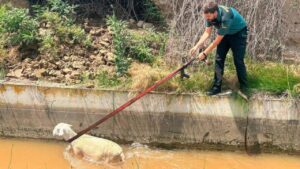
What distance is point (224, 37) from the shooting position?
666cm

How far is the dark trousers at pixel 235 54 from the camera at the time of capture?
21.6 feet

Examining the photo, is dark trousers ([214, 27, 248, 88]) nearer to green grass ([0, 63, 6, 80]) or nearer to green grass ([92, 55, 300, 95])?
green grass ([92, 55, 300, 95])

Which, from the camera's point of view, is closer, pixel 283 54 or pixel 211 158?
pixel 211 158

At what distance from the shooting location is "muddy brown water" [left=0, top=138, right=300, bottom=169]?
654cm

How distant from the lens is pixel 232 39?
21.6 feet

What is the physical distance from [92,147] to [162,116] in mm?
1165

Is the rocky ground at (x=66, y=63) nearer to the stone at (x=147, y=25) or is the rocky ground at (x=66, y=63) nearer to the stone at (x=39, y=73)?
the stone at (x=39, y=73)

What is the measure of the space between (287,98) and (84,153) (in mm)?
2955

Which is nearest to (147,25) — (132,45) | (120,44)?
(132,45)

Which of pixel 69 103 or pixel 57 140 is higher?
pixel 69 103

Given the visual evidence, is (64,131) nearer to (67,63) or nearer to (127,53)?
(67,63)

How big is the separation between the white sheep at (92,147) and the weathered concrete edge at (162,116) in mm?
587

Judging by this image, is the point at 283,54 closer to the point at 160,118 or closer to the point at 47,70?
the point at 160,118

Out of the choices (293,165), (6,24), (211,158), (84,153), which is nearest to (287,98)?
(293,165)
